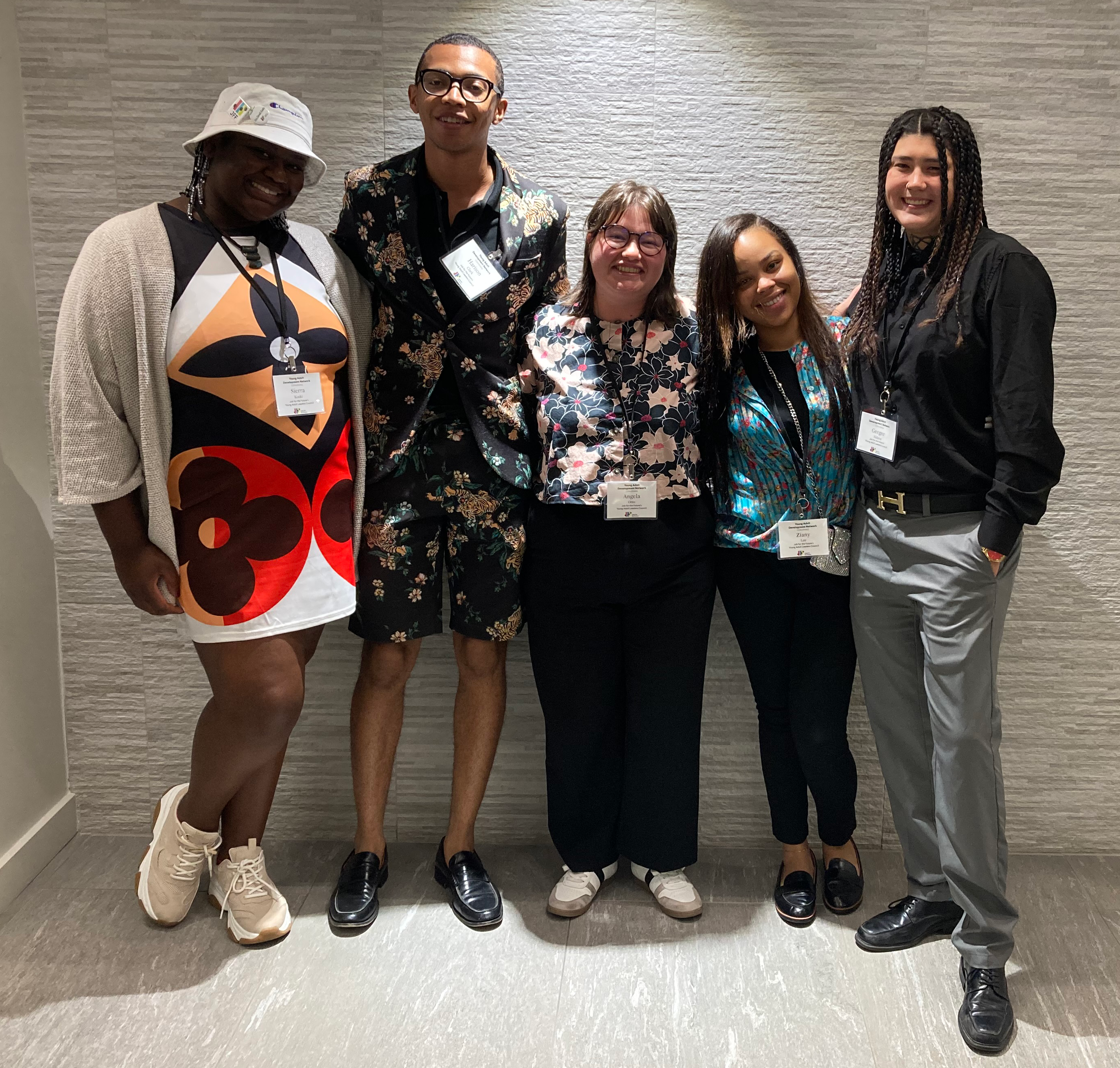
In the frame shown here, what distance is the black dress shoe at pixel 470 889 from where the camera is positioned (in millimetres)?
2330

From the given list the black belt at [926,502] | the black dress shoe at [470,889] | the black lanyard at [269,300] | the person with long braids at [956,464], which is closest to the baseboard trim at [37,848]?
the black dress shoe at [470,889]

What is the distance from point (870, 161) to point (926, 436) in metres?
0.89

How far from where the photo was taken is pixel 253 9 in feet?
7.89

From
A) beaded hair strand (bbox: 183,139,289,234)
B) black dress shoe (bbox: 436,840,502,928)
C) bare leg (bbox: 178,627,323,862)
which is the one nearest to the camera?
beaded hair strand (bbox: 183,139,289,234)

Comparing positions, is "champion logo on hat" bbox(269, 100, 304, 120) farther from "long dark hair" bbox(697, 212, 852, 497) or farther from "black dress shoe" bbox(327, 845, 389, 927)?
"black dress shoe" bbox(327, 845, 389, 927)

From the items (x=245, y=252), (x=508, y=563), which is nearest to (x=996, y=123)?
(x=508, y=563)

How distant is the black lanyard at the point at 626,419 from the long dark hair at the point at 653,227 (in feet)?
0.32

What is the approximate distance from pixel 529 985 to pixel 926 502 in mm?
1392

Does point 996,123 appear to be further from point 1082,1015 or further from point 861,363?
point 1082,1015

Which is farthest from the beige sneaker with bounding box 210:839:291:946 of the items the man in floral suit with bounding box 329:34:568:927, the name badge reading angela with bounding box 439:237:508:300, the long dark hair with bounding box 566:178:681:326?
the long dark hair with bounding box 566:178:681:326

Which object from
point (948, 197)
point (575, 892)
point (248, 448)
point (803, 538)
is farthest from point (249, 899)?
point (948, 197)

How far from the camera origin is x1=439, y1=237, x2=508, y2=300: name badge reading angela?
2121mm

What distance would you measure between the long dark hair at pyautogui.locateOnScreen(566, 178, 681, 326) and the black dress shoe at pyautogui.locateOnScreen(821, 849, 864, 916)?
1459mm

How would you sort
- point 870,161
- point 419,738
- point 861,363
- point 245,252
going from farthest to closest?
point 419,738, point 870,161, point 861,363, point 245,252
